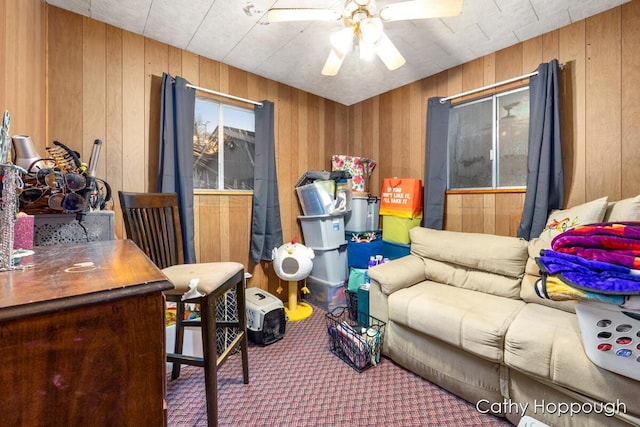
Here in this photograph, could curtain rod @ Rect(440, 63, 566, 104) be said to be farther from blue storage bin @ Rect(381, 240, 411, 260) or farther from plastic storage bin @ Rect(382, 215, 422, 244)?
blue storage bin @ Rect(381, 240, 411, 260)

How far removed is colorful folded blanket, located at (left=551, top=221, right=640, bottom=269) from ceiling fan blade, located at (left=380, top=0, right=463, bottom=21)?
1237 mm

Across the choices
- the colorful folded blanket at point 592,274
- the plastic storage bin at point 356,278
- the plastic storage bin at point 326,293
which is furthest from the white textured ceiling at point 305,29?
the plastic storage bin at point 326,293

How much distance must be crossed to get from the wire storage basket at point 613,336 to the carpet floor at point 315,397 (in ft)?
2.00

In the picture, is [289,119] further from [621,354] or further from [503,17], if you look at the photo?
[621,354]

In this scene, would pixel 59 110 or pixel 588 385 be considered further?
pixel 59 110

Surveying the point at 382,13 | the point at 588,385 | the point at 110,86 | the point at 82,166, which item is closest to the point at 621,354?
the point at 588,385

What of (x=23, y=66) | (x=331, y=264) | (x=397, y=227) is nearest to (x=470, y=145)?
(x=397, y=227)

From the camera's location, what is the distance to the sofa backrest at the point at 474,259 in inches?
74.7

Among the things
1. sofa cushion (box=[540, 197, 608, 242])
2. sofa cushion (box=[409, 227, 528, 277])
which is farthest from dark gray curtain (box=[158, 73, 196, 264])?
sofa cushion (box=[540, 197, 608, 242])

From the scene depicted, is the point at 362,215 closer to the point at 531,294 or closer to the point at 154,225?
the point at 531,294

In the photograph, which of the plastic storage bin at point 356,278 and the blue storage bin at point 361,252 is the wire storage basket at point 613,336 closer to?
the plastic storage bin at point 356,278

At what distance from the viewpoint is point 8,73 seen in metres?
1.22

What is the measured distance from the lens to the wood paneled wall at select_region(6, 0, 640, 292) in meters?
1.70

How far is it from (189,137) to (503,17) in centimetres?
250
